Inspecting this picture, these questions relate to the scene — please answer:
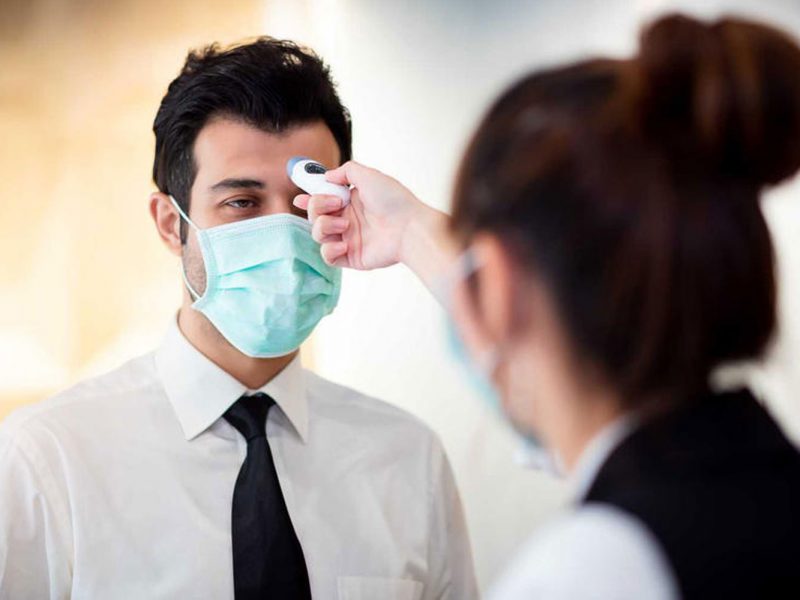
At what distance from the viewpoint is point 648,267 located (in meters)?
0.83

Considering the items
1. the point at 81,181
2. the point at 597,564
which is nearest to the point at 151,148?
the point at 81,181

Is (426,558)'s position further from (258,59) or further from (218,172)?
(258,59)

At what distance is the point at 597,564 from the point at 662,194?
0.28m

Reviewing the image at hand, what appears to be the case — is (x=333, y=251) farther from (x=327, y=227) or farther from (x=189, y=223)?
(x=189, y=223)

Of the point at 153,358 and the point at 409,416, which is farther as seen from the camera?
the point at 409,416

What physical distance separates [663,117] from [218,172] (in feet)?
3.81

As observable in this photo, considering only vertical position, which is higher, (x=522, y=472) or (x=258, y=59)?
(x=258, y=59)

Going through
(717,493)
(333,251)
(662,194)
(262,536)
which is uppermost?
(662,194)

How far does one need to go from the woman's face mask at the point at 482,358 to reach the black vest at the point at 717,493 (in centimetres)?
14

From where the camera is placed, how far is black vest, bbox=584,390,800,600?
750 millimetres

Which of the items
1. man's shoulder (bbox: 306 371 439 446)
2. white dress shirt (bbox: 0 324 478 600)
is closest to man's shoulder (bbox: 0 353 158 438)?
white dress shirt (bbox: 0 324 478 600)

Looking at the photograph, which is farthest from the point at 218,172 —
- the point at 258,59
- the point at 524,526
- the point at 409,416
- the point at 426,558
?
the point at 524,526

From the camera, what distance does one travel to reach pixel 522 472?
275cm

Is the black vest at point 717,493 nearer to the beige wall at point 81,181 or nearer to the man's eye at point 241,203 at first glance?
the man's eye at point 241,203
